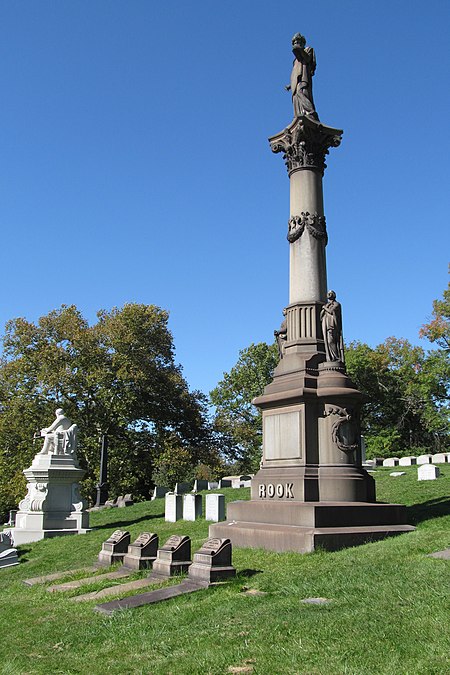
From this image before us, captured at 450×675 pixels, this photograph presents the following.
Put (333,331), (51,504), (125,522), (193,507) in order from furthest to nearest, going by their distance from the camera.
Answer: (125,522)
(51,504)
(193,507)
(333,331)

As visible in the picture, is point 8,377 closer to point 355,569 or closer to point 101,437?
point 101,437

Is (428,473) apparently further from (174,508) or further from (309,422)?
(309,422)

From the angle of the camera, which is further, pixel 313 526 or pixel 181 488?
pixel 181 488

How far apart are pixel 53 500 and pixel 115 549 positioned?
11.0 m

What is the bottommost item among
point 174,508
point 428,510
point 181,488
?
point 174,508

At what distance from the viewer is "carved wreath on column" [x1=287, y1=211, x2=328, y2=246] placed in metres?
15.4

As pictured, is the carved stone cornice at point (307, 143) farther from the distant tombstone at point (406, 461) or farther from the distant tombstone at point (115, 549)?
the distant tombstone at point (406, 461)

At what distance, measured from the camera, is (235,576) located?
356 inches

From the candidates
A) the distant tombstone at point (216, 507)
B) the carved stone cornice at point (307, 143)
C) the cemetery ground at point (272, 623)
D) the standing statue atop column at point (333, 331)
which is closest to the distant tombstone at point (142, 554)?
the cemetery ground at point (272, 623)

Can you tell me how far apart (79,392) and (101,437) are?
9.79 ft

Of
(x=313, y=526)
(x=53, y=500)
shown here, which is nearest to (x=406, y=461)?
(x=53, y=500)

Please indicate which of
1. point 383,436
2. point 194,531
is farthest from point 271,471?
point 383,436

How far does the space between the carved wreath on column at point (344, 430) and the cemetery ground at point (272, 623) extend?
2464mm

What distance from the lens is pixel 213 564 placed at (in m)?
8.80
